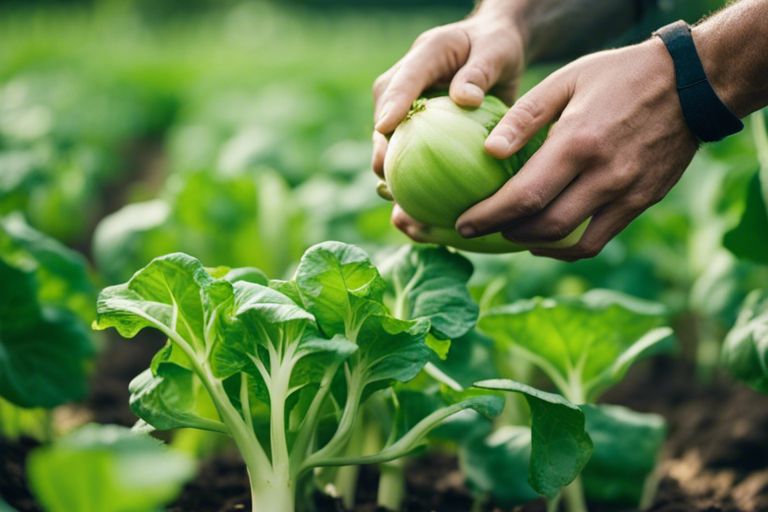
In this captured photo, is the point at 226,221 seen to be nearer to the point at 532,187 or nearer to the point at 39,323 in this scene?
the point at 39,323

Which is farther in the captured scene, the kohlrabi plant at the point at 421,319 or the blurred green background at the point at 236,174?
the blurred green background at the point at 236,174

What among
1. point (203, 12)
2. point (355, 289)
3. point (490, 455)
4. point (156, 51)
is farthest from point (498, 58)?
point (203, 12)

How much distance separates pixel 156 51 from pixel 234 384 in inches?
470

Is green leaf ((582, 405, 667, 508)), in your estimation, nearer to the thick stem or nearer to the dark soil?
the dark soil

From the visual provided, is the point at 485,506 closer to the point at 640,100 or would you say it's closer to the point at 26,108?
the point at 640,100

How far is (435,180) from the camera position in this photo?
186 cm

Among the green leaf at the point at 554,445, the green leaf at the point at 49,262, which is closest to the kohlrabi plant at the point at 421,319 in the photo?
the green leaf at the point at 554,445

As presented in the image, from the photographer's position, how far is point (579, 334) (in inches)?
91.4

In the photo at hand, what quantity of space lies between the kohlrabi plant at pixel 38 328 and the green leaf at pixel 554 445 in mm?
1307

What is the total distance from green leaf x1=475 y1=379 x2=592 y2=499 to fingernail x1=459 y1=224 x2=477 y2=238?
0.33m

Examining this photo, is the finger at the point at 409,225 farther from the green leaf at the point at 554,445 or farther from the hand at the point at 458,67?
the green leaf at the point at 554,445

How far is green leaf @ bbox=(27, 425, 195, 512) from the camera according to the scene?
1142 mm

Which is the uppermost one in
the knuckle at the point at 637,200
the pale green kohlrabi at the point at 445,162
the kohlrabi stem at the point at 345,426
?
the pale green kohlrabi at the point at 445,162

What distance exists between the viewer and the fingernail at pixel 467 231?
1891 millimetres
